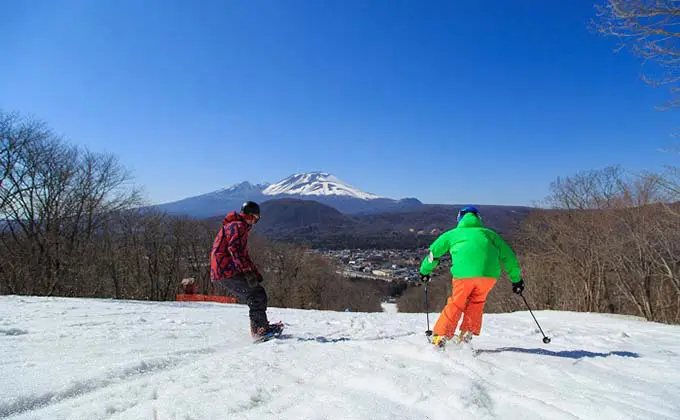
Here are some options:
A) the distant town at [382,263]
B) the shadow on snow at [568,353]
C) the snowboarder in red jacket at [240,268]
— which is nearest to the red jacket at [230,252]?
the snowboarder in red jacket at [240,268]

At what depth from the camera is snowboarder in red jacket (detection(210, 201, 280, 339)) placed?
4840 mm

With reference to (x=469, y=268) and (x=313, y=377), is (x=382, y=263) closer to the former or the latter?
(x=469, y=268)

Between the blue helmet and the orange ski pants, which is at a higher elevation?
the blue helmet

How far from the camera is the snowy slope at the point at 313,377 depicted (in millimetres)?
2375

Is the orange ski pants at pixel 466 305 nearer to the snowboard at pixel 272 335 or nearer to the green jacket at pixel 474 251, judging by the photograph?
the green jacket at pixel 474 251

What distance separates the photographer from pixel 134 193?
25.2 meters

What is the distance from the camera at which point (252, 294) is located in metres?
5.01

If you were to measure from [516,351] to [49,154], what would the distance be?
89.7 ft

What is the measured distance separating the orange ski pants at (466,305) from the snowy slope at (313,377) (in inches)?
11.5

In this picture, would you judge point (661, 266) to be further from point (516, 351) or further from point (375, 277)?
point (375, 277)

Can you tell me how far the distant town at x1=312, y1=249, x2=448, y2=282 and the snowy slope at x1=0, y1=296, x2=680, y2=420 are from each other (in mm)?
57614

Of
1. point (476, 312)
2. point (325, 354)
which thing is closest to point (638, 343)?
point (476, 312)

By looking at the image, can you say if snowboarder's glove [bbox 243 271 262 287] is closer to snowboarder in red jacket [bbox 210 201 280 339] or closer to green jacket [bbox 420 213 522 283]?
snowboarder in red jacket [bbox 210 201 280 339]

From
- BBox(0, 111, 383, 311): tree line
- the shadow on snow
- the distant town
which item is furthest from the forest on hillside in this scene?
the distant town
